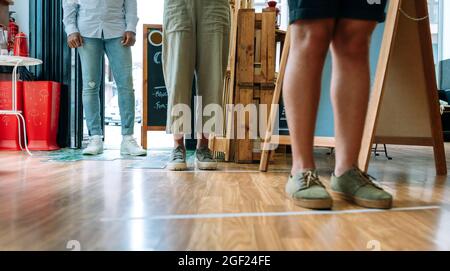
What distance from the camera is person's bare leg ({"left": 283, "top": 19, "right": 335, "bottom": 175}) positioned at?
1.03 metres

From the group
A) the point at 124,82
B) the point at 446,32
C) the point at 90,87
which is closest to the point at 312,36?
the point at 124,82

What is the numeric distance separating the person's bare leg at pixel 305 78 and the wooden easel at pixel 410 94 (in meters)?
0.55

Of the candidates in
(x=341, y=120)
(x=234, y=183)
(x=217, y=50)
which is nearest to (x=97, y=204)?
(x=234, y=183)

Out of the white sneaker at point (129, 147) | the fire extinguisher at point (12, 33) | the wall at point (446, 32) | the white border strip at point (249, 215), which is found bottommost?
the white sneaker at point (129, 147)

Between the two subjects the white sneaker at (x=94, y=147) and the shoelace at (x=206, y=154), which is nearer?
the shoelace at (x=206, y=154)

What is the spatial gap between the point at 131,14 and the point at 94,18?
0.71ft

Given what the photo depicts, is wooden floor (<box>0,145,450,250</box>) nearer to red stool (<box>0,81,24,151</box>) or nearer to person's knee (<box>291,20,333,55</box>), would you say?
person's knee (<box>291,20,333,55</box>)

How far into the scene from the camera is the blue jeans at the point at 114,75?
2.37 metres

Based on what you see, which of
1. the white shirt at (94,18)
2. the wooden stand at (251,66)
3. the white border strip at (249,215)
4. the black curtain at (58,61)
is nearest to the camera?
the white border strip at (249,215)

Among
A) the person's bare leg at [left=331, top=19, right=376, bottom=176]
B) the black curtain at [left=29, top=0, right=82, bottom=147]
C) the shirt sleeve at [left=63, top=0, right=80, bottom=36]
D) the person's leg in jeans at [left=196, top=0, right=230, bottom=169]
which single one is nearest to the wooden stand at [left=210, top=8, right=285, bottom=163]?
the person's leg in jeans at [left=196, top=0, right=230, bottom=169]

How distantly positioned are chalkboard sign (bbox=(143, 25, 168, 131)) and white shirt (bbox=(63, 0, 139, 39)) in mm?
A: 534

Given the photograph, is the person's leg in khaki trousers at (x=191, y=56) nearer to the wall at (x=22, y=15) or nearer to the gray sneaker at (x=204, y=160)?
the gray sneaker at (x=204, y=160)

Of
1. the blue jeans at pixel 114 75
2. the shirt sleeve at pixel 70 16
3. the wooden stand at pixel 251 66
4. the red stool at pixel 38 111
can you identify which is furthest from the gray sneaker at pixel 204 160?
the red stool at pixel 38 111

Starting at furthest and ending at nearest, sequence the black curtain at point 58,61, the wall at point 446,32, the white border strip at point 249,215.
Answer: the wall at point 446,32 → the black curtain at point 58,61 → the white border strip at point 249,215
